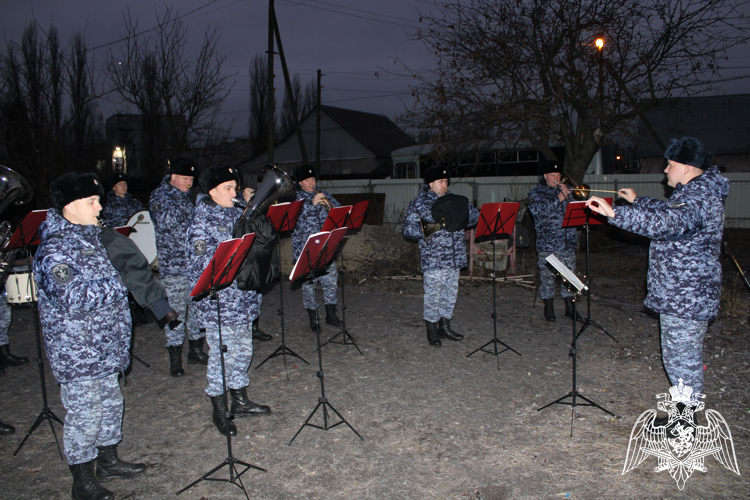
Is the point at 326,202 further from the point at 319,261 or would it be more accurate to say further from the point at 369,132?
the point at 369,132

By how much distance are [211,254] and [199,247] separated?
0.42 ft

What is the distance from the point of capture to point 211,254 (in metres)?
3.85

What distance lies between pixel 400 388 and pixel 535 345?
2054mm

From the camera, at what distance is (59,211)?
3.14 metres

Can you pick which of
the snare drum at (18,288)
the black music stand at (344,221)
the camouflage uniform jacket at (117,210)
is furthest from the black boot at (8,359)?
the black music stand at (344,221)

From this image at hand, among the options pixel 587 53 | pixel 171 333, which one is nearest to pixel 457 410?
pixel 171 333

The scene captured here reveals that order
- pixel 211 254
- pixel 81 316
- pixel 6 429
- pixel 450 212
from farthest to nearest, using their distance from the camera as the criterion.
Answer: pixel 450 212, pixel 6 429, pixel 211 254, pixel 81 316

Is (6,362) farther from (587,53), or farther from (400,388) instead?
(587,53)

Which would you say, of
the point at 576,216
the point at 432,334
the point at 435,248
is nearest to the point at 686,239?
the point at 576,216

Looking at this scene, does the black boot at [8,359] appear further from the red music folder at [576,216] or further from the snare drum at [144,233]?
the red music folder at [576,216]

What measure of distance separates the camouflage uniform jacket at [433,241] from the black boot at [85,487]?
3.80 m

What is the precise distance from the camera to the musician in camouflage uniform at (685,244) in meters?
3.44

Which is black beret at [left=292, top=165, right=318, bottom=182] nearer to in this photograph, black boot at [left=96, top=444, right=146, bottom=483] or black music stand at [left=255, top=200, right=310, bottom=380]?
black music stand at [left=255, top=200, right=310, bottom=380]

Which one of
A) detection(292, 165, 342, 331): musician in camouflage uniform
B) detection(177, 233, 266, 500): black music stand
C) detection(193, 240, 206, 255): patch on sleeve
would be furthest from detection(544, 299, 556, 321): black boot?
detection(193, 240, 206, 255): patch on sleeve
